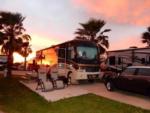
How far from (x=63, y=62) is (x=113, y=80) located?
6582 mm

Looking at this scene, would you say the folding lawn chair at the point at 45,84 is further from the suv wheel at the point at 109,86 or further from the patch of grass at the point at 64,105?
the suv wheel at the point at 109,86

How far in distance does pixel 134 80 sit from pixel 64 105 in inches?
172

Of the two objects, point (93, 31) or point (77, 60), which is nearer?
point (77, 60)

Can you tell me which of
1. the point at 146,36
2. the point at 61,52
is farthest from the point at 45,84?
the point at 146,36

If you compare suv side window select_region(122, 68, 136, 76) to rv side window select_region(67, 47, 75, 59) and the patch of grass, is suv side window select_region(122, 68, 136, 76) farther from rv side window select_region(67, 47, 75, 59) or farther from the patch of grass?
rv side window select_region(67, 47, 75, 59)

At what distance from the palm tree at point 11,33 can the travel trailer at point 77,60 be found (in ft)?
40.9

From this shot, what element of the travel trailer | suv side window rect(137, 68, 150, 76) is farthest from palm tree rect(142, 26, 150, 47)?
suv side window rect(137, 68, 150, 76)

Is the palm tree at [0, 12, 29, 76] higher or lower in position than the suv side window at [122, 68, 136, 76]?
higher

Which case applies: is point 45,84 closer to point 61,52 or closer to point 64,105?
point 64,105

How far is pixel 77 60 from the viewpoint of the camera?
2438 centimetres

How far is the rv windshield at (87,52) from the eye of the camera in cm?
2459

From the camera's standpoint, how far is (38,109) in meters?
16.3

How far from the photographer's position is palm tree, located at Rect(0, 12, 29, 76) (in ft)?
124

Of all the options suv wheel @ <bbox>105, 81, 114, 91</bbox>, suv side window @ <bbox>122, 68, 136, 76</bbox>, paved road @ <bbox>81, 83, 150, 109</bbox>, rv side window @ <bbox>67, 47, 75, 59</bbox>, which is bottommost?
paved road @ <bbox>81, 83, 150, 109</bbox>
